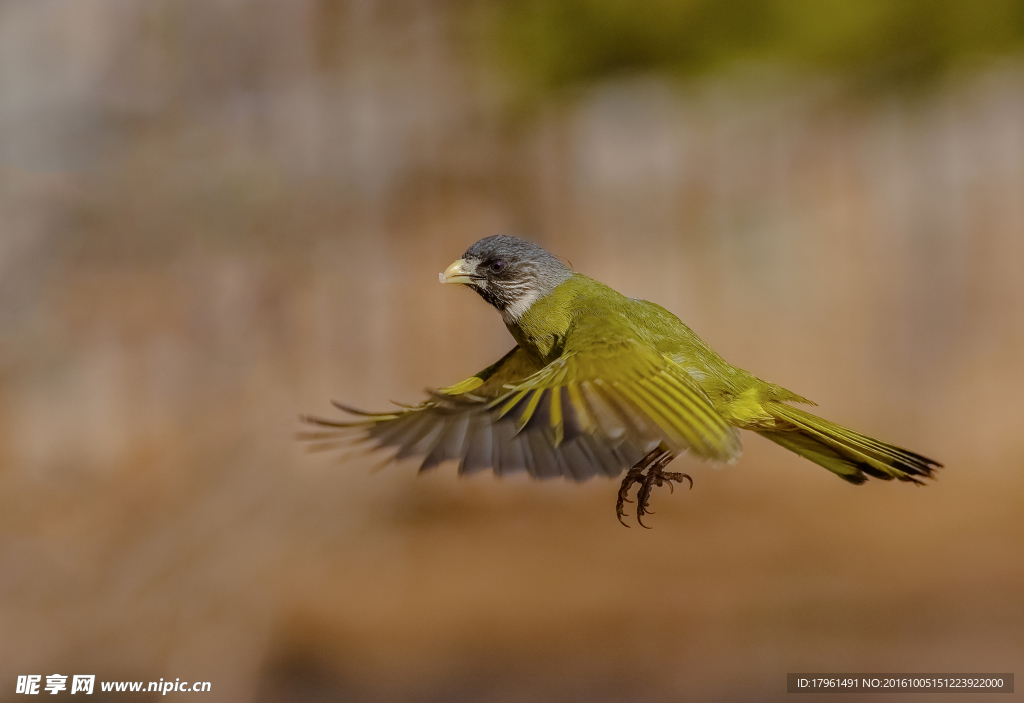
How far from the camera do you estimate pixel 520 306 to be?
8.27ft

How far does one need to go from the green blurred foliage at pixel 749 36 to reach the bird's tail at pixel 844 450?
15.0 feet

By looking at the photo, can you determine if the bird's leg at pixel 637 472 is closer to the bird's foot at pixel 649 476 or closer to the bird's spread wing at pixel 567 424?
the bird's foot at pixel 649 476

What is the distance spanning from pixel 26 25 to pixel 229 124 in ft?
5.06

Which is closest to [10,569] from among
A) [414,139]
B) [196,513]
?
[196,513]

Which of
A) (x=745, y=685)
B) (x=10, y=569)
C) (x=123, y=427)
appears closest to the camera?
(x=745, y=685)

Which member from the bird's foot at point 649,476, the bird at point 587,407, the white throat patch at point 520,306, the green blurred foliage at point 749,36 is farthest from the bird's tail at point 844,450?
the green blurred foliage at point 749,36

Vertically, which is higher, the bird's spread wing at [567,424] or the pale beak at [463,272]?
the pale beak at [463,272]

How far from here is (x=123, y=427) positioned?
7031mm

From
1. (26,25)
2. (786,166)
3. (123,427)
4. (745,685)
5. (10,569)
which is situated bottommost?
(745,685)

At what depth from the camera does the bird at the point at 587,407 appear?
71.3 inches

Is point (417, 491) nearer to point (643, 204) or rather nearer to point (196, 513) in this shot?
point (196, 513)

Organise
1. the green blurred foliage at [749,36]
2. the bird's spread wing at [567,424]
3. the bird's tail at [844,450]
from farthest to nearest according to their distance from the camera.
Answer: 1. the green blurred foliage at [749,36]
2. the bird's tail at [844,450]
3. the bird's spread wing at [567,424]

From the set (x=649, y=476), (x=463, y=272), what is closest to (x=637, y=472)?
(x=649, y=476)

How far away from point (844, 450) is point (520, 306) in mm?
934
